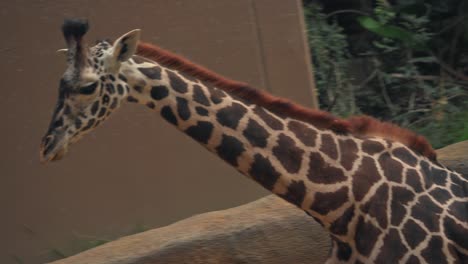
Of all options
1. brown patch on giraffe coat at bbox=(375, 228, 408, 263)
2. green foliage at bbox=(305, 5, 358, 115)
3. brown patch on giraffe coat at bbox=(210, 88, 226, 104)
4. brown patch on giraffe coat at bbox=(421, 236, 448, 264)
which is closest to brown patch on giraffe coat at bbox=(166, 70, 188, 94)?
brown patch on giraffe coat at bbox=(210, 88, 226, 104)

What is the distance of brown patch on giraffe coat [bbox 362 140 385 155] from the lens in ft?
14.4

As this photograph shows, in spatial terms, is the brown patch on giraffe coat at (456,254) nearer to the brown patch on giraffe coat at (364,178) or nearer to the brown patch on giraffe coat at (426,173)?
the brown patch on giraffe coat at (426,173)

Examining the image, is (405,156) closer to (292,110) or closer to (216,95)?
(292,110)

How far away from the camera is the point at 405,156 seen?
14.5 ft

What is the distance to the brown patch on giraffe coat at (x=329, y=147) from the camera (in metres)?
4.34

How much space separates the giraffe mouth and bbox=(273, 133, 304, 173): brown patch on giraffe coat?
930 millimetres

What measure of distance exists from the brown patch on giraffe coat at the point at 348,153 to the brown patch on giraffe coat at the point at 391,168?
12cm

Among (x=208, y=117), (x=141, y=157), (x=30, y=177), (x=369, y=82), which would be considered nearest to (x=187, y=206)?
(x=141, y=157)

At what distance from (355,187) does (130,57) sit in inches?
44.9

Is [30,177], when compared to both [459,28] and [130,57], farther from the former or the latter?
[459,28]

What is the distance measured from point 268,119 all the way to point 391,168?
0.59 meters

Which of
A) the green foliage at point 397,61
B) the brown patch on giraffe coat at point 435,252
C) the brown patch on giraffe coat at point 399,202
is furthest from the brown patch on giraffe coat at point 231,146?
the green foliage at point 397,61

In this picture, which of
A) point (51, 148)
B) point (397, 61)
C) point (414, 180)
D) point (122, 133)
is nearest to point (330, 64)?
point (397, 61)

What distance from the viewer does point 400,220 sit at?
423 centimetres
